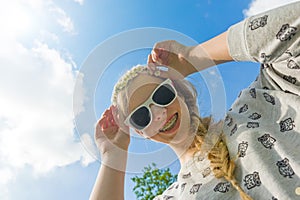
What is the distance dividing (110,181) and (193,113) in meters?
0.37

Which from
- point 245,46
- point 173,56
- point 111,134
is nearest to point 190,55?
point 173,56

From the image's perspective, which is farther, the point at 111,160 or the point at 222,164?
the point at 111,160

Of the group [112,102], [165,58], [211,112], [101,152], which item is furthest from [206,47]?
[101,152]

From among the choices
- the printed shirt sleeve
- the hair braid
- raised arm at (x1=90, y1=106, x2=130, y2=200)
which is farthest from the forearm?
the printed shirt sleeve

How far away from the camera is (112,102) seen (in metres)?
1.12

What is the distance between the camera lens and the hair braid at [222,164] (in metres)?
0.96

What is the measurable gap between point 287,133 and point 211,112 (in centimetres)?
22

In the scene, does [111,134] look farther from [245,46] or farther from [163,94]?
[245,46]

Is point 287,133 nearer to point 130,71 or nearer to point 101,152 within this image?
point 130,71

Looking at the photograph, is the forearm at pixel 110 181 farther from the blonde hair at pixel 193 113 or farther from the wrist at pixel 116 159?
the blonde hair at pixel 193 113

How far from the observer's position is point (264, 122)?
1016 mm

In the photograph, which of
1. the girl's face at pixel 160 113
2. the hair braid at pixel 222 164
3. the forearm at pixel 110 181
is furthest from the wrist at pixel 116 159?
the hair braid at pixel 222 164

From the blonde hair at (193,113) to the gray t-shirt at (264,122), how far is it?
0.09 ft

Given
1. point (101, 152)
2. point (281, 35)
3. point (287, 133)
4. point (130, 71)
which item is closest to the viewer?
point (281, 35)
